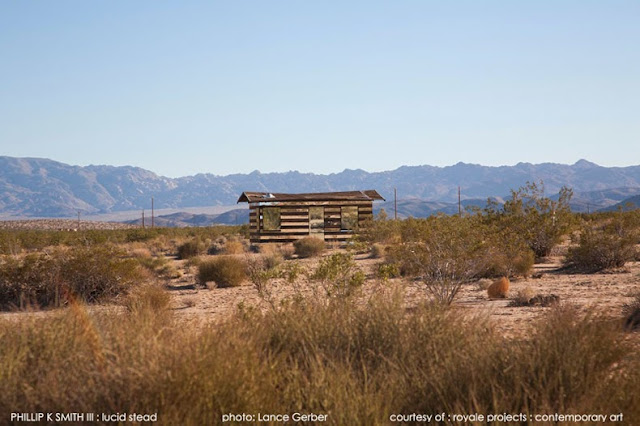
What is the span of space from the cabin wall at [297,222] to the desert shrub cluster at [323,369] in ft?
105

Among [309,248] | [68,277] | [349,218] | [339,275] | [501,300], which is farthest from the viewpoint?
[349,218]

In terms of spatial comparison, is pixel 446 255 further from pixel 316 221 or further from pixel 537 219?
pixel 316 221

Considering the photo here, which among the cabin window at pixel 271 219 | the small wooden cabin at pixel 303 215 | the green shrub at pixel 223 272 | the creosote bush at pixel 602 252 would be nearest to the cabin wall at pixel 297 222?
the small wooden cabin at pixel 303 215

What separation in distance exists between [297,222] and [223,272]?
18.6m

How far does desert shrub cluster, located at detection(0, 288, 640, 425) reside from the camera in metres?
5.09

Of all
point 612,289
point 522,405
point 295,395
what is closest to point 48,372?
point 295,395

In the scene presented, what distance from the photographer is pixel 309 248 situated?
106 feet

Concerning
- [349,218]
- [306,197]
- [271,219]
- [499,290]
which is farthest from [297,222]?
[499,290]

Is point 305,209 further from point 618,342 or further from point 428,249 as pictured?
point 618,342

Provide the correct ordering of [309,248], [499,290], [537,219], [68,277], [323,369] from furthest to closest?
[309,248]
[537,219]
[68,277]
[499,290]
[323,369]

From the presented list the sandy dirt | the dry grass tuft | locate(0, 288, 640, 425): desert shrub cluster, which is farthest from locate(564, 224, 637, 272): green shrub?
locate(0, 288, 640, 425): desert shrub cluster

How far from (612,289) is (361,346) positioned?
38.5 ft

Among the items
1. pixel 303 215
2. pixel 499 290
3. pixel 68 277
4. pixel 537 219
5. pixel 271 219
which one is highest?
pixel 537 219

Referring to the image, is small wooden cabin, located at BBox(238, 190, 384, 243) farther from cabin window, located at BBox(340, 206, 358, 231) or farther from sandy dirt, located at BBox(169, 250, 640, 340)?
sandy dirt, located at BBox(169, 250, 640, 340)
